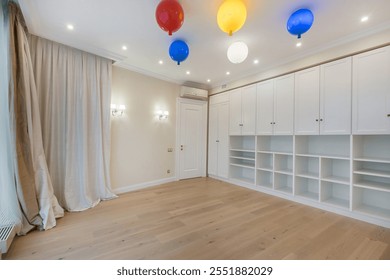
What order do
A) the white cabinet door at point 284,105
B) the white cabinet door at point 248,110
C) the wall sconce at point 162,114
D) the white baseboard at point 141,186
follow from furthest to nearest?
1. the wall sconce at point 162,114
2. the white cabinet door at point 248,110
3. the white baseboard at point 141,186
4. the white cabinet door at point 284,105

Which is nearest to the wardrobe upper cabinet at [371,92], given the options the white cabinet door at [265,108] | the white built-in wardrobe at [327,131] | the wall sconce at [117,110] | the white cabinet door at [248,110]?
the white built-in wardrobe at [327,131]

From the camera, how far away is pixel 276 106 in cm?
375

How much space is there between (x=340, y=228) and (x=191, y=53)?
371 centimetres

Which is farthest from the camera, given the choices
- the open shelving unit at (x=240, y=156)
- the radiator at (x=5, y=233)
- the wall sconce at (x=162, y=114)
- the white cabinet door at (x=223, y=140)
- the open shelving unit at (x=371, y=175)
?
the white cabinet door at (x=223, y=140)

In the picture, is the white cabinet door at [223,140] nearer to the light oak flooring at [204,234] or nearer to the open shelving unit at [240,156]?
the open shelving unit at [240,156]

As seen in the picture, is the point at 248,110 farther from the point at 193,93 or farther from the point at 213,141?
the point at 193,93

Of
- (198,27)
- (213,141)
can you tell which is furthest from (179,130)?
(198,27)

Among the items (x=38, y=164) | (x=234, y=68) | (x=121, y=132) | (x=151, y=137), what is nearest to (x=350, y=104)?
(x=234, y=68)

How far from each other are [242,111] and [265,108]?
25.3 inches

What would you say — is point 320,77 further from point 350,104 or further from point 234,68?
point 234,68

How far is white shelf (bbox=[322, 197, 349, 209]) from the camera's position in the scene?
293 centimetres

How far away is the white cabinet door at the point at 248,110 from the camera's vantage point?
13.8ft

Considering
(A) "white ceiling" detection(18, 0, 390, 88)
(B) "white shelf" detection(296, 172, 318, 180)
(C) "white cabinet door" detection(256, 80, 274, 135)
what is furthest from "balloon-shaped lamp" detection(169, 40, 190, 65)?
(B) "white shelf" detection(296, 172, 318, 180)

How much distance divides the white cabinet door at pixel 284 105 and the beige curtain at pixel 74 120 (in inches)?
140
